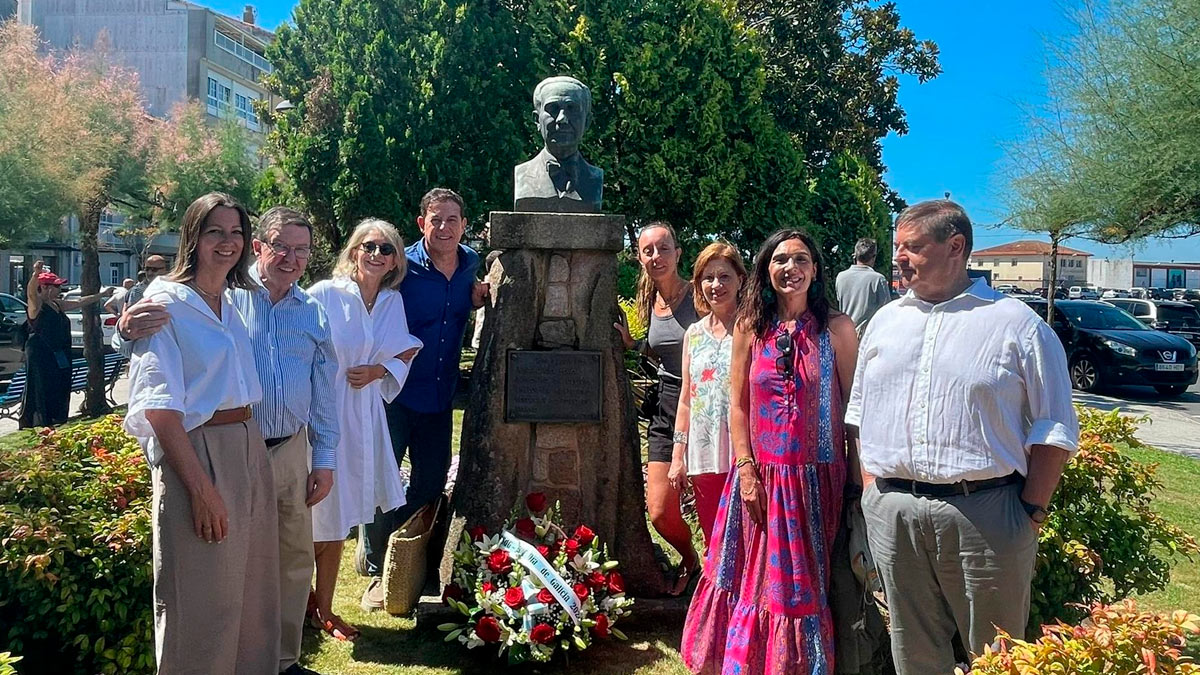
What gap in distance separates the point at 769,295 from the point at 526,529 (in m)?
1.61

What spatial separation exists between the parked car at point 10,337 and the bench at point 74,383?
95 centimetres

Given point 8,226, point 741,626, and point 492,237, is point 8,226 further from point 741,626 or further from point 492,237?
point 741,626

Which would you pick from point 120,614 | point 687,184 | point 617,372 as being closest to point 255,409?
point 120,614

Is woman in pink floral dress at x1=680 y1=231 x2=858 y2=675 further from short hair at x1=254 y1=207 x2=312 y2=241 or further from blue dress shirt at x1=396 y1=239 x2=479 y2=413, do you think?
short hair at x1=254 y1=207 x2=312 y2=241

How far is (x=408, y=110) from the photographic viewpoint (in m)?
13.0

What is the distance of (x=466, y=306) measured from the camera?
15.4 ft

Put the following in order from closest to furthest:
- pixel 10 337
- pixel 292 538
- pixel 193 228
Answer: pixel 193 228
pixel 292 538
pixel 10 337

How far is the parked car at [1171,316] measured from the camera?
23614 mm

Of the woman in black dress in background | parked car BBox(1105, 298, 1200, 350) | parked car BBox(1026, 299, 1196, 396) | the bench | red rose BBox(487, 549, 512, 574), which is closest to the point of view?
red rose BBox(487, 549, 512, 574)

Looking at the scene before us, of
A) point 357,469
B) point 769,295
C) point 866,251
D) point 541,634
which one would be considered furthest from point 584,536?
point 866,251

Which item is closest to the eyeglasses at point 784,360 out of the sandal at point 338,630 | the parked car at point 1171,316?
the sandal at point 338,630

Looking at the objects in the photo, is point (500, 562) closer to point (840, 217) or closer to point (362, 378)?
point (362, 378)

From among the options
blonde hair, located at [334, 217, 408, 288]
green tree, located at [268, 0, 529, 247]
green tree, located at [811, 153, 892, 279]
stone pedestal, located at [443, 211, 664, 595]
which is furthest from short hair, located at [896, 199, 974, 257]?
green tree, located at [811, 153, 892, 279]

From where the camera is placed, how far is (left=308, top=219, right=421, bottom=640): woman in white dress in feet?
13.4
